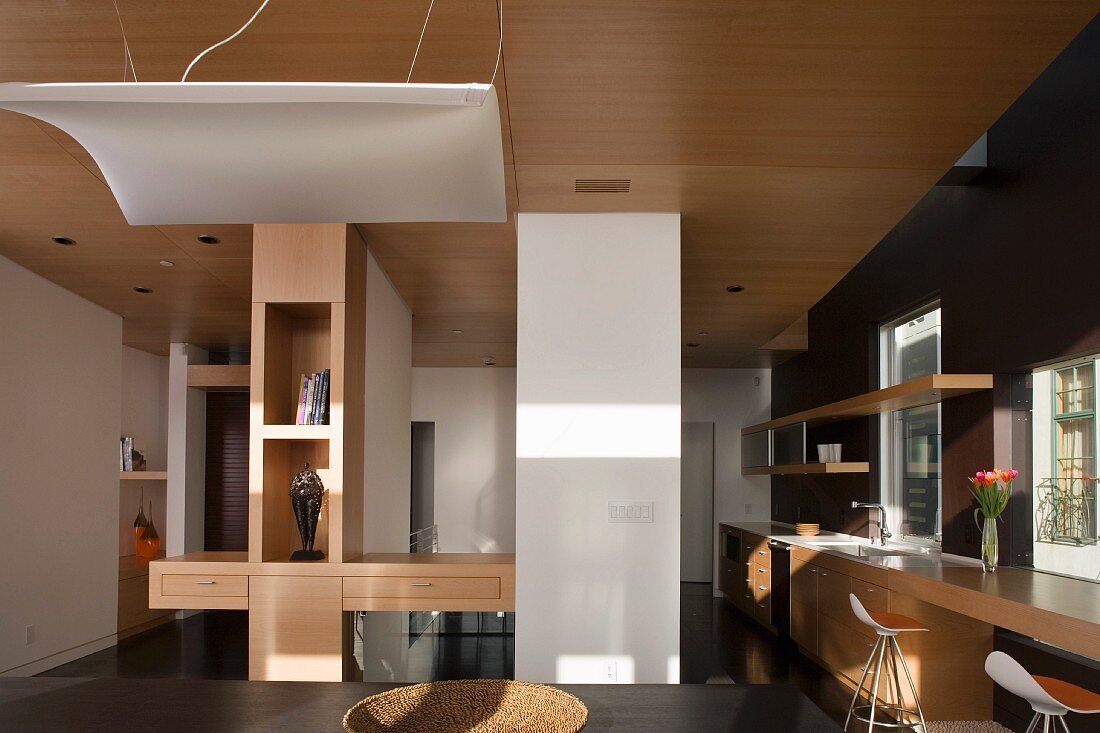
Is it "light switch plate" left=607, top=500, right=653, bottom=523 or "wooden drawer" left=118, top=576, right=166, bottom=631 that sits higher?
"light switch plate" left=607, top=500, right=653, bottom=523

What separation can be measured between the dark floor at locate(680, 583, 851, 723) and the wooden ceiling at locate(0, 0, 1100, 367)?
2581 millimetres

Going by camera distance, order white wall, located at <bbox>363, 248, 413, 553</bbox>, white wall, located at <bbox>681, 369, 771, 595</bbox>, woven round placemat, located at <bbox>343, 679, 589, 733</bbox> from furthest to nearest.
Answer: white wall, located at <bbox>681, 369, 771, 595</bbox> → white wall, located at <bbox>363, 248, 413, 553</bbox> → woven round placemat, located at <bbox>343, 679, 589, 733</bbox>

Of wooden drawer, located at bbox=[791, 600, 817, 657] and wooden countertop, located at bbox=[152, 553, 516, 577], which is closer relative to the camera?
wooden countertop, located at bbox=[152, 553, 516, 577]

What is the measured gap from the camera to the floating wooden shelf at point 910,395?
4570mm

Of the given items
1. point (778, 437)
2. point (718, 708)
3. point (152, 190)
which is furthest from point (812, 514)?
point (152, 190)

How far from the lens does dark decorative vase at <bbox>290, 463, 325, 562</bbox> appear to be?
424cm

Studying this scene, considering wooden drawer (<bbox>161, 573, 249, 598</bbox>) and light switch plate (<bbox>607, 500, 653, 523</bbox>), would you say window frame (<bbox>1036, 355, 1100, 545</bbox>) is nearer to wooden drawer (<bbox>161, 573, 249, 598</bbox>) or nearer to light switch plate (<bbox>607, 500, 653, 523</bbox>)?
light switch plate (<bbox>607, 500, 653, 523</bbox>)

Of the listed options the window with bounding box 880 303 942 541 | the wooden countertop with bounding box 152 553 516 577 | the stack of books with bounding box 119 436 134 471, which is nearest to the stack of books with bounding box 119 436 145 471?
A: the stack of books with bounding box 119 436 134 471

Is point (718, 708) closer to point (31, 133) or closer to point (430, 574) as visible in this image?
point (430, 574)

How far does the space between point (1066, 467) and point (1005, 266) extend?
110 centimetres

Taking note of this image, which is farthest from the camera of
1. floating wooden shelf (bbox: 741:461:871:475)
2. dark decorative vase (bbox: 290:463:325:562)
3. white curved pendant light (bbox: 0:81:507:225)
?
floating wooden shelf (bbox: 741:461:871:475)

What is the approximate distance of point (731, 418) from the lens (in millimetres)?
9891

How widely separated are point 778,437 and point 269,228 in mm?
6470

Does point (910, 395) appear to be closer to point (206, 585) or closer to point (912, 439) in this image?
point (912, 439)
